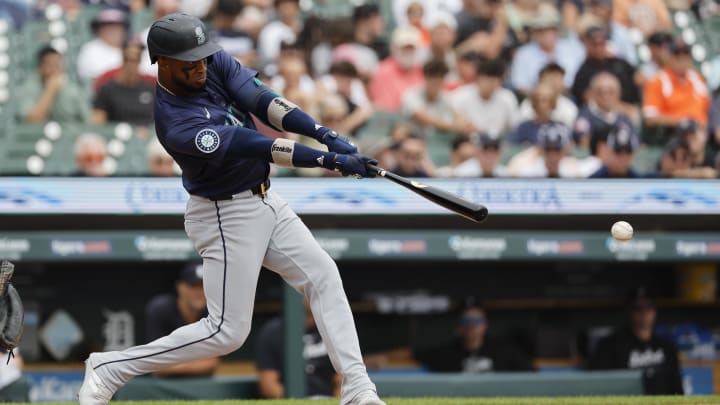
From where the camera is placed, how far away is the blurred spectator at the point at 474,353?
8.13m

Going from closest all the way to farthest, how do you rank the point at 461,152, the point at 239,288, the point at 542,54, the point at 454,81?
the point at 239,288
the point at 461,152
the point at 454,81
the point at 542,54

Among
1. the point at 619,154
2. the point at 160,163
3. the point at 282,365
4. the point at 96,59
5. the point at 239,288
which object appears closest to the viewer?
the point at 239,288

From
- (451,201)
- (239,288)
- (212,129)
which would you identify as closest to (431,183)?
(451,201)

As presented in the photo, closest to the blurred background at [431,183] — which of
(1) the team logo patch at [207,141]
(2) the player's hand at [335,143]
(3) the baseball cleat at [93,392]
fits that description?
(3) the baseball cleat at [93,392]

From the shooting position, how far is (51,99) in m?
8.44

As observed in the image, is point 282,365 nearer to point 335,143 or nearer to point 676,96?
point 335,143

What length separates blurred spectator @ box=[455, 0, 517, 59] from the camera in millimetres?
9516

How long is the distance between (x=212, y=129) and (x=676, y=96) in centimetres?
591

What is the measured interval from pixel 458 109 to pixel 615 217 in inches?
60.1

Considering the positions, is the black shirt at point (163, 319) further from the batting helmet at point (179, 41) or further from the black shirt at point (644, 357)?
the batting helmet at point (179, 41)

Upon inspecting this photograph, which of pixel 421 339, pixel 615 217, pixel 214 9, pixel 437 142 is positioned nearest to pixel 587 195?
pixel 615 217

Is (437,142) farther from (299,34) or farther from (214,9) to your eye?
(214,9)

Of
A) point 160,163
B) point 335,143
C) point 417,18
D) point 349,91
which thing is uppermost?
point 417,18

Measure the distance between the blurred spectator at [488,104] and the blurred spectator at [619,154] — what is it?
31.0 inches
